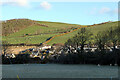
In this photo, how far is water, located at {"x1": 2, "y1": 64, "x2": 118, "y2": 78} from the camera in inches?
736

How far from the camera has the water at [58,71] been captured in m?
18.7

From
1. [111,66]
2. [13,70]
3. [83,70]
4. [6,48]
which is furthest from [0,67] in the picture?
[111,66]

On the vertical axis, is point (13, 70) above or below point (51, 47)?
below

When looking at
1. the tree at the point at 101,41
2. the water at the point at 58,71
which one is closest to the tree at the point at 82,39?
the tree at the point at 101,41

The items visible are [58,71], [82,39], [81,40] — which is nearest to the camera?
[58,71]

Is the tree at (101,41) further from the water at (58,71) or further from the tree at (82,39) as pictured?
the water at (58,71)

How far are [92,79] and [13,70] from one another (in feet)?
21.1

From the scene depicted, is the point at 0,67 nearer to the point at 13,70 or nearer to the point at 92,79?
the point at 13,70

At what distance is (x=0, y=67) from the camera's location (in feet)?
68.6

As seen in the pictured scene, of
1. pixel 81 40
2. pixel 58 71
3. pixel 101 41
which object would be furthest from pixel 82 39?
pixel 58 71

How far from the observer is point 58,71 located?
2042 centimetres

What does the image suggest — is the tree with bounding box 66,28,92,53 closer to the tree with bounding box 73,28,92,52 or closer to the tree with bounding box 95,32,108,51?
the tree with bounding box 73,28,92,52

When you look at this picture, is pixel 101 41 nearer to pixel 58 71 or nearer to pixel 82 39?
pixel 82 39

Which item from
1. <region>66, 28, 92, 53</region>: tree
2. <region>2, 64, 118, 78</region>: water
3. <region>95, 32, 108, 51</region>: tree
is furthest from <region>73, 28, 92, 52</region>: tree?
<region>2, 64, 118, 78</region>: water
